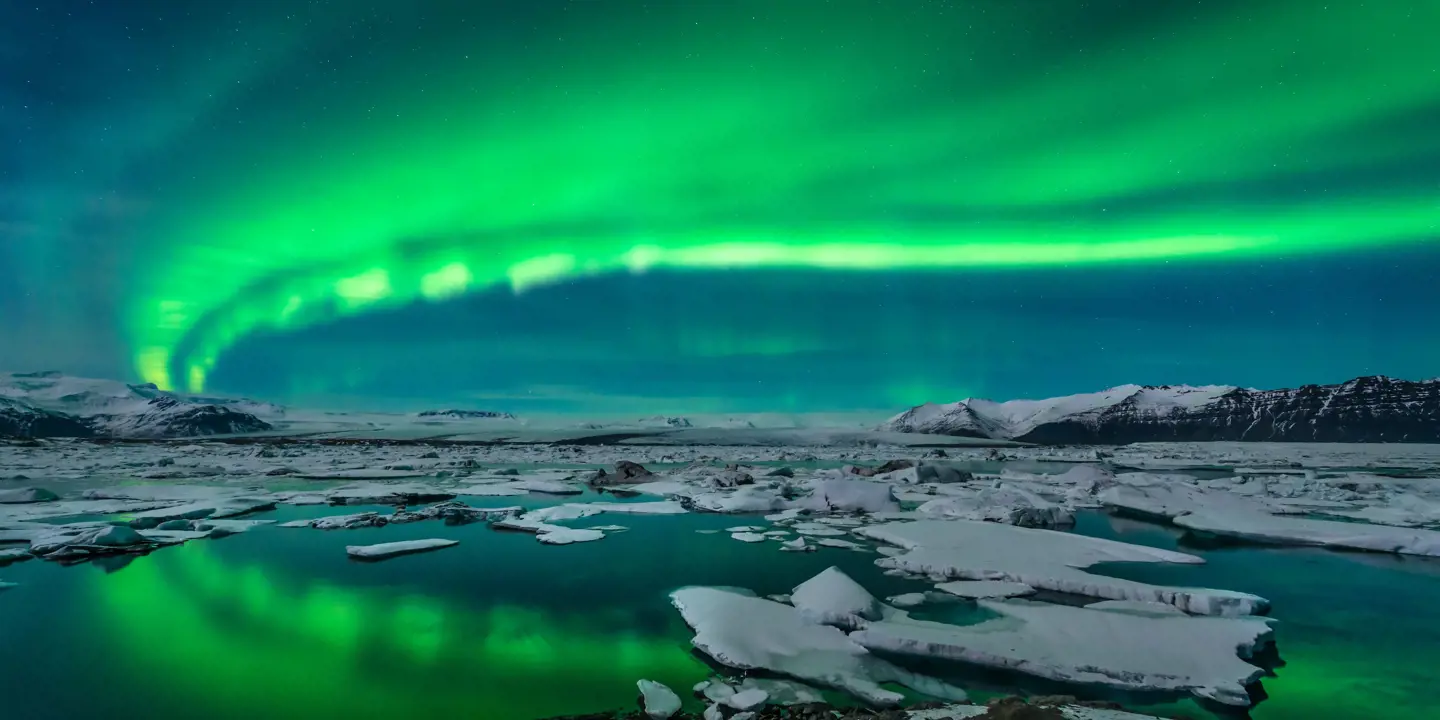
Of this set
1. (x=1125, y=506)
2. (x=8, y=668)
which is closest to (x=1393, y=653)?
(x=1125, y=506)

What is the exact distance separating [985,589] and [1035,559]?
72.0 inches

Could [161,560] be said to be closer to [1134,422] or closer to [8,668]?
[8,668]

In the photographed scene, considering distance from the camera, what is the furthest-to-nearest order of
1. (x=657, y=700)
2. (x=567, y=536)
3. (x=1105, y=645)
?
1. (x=567, y=536)
2. (x=1105, y=645)
3. (x=657, y=700)

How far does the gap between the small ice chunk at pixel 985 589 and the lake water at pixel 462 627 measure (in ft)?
1.85

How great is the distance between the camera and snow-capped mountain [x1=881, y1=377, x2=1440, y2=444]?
128m

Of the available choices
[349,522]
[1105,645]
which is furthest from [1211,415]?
[349,522]

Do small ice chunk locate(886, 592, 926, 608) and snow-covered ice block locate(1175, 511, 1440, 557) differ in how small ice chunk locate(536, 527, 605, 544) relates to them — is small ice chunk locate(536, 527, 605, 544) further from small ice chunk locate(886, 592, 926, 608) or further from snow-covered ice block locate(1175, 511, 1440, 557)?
snow-covered ice block locate(1175, 511, 1440, 557)

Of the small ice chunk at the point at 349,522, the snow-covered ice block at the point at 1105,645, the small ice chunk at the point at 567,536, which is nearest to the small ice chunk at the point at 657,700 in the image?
the snow-covered ice block at the point at 1105,645

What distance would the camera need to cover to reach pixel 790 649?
265 inches

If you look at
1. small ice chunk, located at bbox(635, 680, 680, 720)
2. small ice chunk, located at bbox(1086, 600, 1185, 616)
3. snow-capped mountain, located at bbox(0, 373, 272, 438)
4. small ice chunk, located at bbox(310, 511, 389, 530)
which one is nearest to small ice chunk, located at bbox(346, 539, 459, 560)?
small ice chunk, located at bbox(310, 511, 389, 530)

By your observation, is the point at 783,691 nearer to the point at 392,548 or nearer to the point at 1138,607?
the point at 1138,607

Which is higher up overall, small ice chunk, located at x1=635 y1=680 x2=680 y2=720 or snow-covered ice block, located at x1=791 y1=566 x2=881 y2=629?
snow-covered ice block, located at x1=791 y1=566 x2=881 y2=629

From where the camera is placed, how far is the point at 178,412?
122m

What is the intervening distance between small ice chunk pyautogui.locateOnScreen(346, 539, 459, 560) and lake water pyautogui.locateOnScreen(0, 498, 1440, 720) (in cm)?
32
